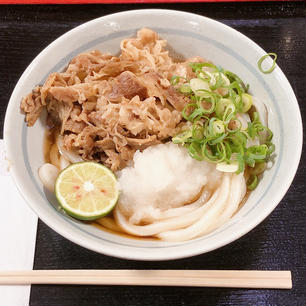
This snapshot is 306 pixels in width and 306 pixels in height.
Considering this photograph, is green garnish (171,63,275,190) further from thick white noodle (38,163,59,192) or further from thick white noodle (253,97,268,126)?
thick white noodle (38,163,59,192)

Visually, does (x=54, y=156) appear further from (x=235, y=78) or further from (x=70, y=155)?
(x=235, y=78)

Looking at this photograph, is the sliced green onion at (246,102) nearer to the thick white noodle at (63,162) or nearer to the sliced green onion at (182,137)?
the sliced green onion at (182,137)

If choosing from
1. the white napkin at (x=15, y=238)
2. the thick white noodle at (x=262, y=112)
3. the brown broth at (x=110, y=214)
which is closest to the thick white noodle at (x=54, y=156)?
the brown broth at (x=110, y=214)

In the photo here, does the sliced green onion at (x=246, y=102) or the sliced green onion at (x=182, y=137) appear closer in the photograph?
the sliced green onion at (x=182, y=137)

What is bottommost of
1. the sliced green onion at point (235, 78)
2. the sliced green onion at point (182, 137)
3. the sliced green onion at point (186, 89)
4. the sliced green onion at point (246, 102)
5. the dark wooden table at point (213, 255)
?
the dark wooden table at point (213, 255)

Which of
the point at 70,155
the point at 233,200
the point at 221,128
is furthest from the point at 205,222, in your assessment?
the point at 70,155
